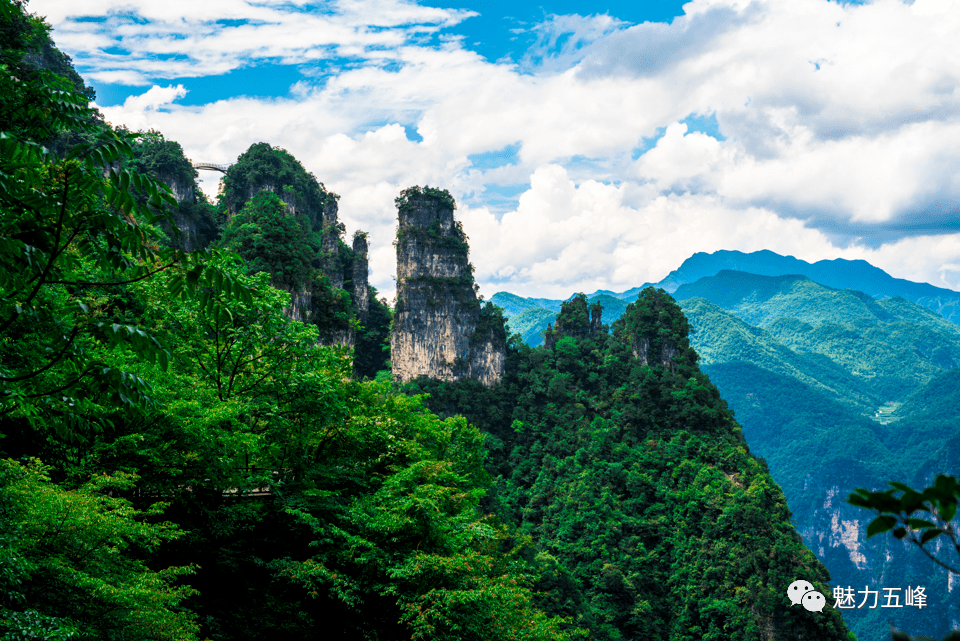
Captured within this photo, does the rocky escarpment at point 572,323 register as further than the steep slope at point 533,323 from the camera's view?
No

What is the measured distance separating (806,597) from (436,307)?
124 feet

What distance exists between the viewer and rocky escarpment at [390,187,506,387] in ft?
192

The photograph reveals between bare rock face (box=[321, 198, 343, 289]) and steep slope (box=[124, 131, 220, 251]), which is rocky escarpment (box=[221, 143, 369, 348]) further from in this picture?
steep slope (box=[124, 131, 220, 251])

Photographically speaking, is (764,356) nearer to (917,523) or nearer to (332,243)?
(332,243)

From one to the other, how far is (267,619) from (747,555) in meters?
35.1

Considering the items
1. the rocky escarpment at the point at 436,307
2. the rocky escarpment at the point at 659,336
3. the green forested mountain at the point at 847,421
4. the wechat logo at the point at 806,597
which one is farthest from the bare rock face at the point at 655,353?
the green forested mountain at the point at 847,421

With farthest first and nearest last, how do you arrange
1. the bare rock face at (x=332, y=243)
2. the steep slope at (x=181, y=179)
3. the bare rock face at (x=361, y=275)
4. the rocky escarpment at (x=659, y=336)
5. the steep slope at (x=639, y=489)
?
1. the bare rock face at (x=361, y=275)
2. the rocky escarpment at (x=659, y=336)
3. the bare rock face at (x=332, y=243)
4. the steep slope at (x=181, y=179)
5. the steep slope at (x=639, y=489)

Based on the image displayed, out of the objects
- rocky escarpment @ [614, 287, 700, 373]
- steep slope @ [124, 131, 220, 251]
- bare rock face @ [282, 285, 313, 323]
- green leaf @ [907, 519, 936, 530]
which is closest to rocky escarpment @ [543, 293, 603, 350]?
rocky escarpment @ [614, 287, 700, 373]

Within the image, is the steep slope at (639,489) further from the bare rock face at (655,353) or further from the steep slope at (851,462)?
the steep slope at (851,462)

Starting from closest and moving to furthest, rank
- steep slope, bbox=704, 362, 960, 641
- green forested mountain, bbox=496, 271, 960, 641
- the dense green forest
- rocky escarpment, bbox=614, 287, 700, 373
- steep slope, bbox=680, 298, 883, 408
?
1. the dense green forest
2. rocky escarpment, bbox=614, 287, 700, 373
3. steep slope, bbox=704, 362, 960, 641
4. green forested mountain, bbox=496, 271, 960, 641
5. steep slope, bbox=680, 298, 883, 408

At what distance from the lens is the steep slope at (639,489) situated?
36.3 metres

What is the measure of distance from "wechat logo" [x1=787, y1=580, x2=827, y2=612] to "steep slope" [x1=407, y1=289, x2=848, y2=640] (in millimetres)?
607

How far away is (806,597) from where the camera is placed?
33.8m

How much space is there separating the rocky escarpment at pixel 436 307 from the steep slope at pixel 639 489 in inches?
78.3
